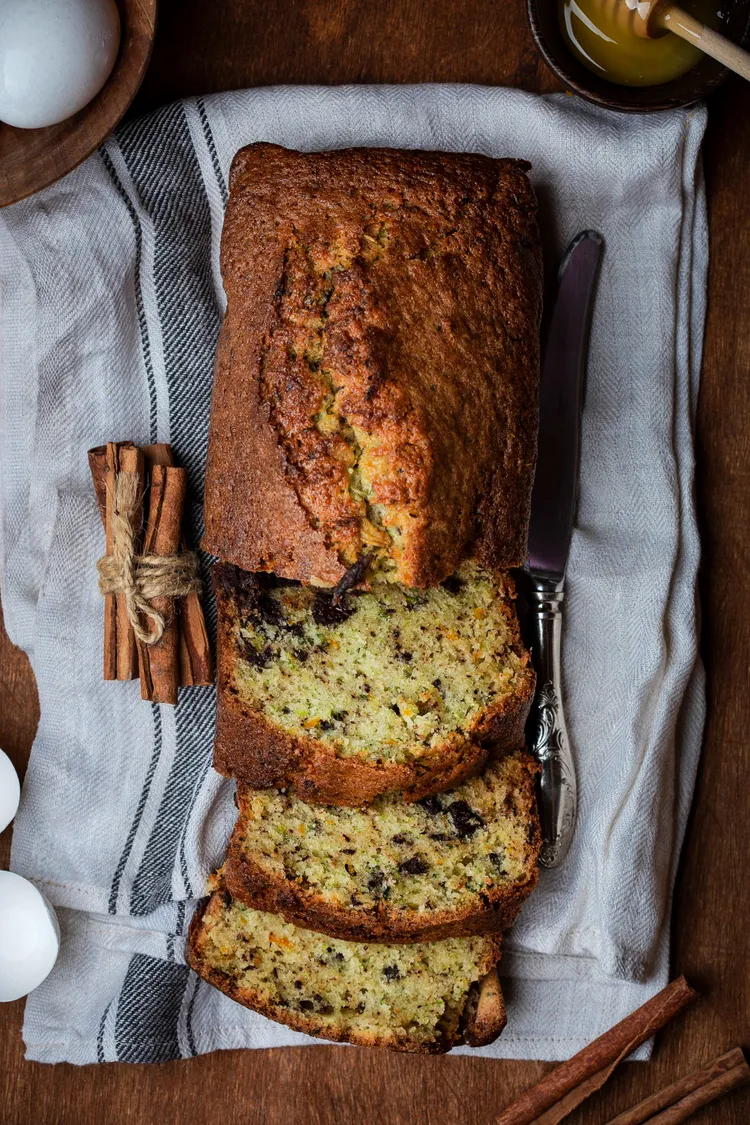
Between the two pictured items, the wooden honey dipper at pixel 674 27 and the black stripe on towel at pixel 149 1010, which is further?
the black stripe on towel at pixel 149 1010

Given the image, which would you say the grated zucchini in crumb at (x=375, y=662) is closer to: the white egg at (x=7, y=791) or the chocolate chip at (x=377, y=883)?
the chocolate chip at (x=377, y=883)

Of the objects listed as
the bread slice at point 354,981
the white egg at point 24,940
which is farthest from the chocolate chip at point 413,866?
the white egg at point 24,940

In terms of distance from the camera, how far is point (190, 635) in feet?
7.32

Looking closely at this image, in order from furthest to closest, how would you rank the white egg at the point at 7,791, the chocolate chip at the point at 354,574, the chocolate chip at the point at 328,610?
the white egg at the point at 7,791
the chocolate chip at the point at 328,610
the chocolate chip at the point at 354,574

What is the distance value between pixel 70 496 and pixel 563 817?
139 cm

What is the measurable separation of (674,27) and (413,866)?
184 centimetres

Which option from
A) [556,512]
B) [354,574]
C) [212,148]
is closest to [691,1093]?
[556,512]

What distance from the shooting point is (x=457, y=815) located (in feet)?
6.91

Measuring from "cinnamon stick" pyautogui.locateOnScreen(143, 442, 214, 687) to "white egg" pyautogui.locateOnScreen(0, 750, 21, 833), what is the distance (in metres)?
0.50

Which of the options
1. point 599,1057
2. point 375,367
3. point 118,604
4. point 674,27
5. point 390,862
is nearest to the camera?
point 375,367

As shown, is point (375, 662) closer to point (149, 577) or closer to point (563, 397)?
point (149, 577)

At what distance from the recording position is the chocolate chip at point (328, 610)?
2.01 meters

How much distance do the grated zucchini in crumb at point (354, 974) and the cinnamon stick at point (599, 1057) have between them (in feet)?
1.13

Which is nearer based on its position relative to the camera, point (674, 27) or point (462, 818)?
point (674, 27)
